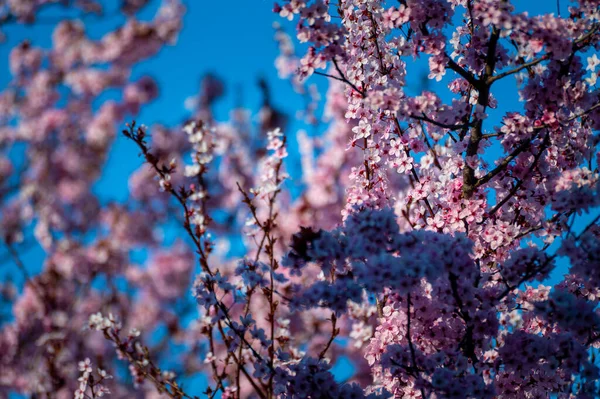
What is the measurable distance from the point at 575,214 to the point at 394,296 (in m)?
1.20

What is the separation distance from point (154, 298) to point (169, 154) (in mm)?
3760

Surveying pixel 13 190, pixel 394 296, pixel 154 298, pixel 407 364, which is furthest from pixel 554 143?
pixel 154 298

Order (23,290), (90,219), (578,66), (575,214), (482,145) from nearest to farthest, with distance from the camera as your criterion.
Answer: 1. (575,214)
2. (578,66)
3. (482,145)
4. (23,290)
5. (90,219)

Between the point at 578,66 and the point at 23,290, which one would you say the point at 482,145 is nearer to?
the point at 578,66

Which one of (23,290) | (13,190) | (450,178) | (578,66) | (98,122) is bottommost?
(450,178)

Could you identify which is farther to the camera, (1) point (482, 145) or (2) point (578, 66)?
(1) point (482, 145)

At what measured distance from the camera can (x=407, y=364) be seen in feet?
10.6

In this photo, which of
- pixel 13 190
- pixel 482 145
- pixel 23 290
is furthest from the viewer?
pixel 23 290

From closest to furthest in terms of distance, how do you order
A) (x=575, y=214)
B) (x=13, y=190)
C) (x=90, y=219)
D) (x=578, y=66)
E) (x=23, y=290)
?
(x=575, y=214), (x=578, y=66), (x=13, y=190), (x=23, y=290), (x=90, y=219)

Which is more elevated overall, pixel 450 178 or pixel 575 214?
pixel 450 178

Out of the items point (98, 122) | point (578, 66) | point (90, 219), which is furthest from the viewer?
point (98, 122)

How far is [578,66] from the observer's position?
11.3 feet

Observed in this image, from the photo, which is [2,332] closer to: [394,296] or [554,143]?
[394,296]

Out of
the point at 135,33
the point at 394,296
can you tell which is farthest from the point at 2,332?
the point at 394,296
